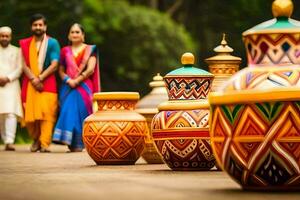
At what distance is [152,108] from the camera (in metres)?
13.4

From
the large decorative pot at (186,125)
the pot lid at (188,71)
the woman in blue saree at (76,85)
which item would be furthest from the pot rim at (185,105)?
the woman in blue saree at (76,85)

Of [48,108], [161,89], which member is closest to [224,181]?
[161,89]

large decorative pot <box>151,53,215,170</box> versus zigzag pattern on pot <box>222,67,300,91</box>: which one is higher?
zigzag pattern on pot <box>222,67,300,91</box>

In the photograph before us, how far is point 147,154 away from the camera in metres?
12.8

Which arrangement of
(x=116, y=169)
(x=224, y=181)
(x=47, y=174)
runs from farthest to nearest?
(x=116, y=169), (x=47, y=174), (x=224, y=181)

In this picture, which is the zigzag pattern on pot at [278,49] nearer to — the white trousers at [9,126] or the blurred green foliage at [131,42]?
the white trousers at [9,126]

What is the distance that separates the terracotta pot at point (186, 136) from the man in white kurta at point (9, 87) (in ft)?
24.2

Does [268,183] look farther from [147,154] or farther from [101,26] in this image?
[101,26]

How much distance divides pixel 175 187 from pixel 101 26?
25.9m

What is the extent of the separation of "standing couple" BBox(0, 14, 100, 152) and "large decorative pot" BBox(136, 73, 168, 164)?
2.32m

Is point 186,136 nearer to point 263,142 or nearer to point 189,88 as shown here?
point 189,88

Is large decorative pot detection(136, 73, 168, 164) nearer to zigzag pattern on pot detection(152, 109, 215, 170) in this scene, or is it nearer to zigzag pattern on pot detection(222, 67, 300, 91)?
zigzag pattern on pot detection(152, 109, 215, 170)

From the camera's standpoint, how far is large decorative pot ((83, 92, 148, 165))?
12.1 m

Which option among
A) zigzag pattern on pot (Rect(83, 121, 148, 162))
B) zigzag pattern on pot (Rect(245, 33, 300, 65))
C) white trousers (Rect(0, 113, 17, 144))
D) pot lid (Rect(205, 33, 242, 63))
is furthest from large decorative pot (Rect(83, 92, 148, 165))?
white trousers (Rect(0, 113, 17, 144))
